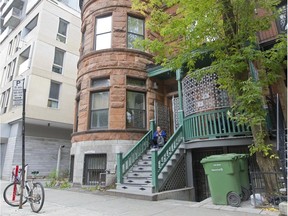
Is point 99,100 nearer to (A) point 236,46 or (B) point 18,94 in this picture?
(B) point 18,94

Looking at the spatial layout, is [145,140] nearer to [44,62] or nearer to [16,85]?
[16,85]

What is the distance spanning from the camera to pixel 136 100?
440 inches

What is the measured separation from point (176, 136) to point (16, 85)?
5489 millimetres

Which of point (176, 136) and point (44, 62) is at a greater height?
point (44, 62)

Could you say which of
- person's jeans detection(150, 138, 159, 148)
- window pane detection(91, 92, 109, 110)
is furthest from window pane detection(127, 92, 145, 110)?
person's jeans detection(150, 138, 159, 148)

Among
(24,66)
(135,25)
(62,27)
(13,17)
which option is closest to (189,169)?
(135,25)

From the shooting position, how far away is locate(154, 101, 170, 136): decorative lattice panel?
1134 cm

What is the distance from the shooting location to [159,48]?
7184 millimetres

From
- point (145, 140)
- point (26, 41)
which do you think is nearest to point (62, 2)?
point (26, 41)

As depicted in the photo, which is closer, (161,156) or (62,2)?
(161,156)

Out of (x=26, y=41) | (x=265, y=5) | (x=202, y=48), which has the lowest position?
(x=202, y=48)

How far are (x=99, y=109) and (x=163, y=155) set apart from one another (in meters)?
4.35

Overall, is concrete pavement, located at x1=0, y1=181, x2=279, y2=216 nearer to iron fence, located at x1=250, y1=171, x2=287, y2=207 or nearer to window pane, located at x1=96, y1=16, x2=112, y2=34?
iron fence, located at x1=250, y1=171, x2=287, y2=207

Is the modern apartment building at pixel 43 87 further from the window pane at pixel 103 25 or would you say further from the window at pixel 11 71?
the window pane at pixel 103 25
